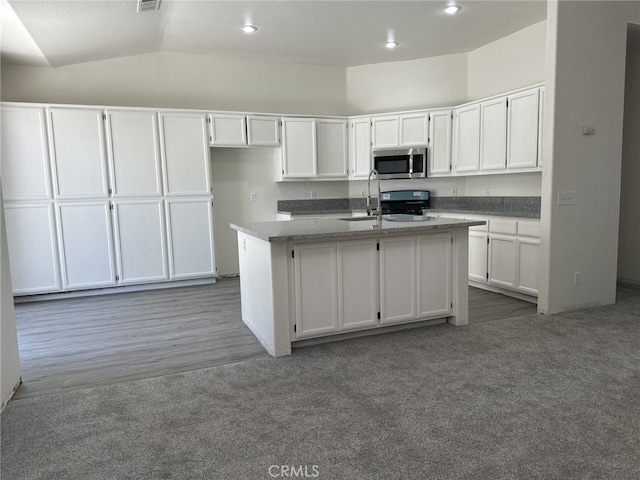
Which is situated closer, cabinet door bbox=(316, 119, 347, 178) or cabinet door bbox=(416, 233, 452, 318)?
cabinet door bbox=(416, 233, 452, 318)

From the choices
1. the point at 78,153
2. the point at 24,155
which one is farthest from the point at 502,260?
the point at 24,155

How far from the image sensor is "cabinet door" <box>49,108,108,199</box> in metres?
4.82

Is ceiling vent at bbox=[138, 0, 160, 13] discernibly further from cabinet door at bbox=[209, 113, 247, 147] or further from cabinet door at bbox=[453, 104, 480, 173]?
cabinet door at bbox=[453, 104, 480, 173]

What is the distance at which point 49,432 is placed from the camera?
7.18 feet

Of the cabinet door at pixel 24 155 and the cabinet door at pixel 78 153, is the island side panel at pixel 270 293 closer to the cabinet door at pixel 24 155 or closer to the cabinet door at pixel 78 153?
the cabinet door at pixel 78 153

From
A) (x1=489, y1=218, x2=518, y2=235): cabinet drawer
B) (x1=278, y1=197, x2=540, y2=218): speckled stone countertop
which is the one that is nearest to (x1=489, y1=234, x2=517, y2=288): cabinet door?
(x1=489, y1=218, x2=518, y2=235): cabinet drawer

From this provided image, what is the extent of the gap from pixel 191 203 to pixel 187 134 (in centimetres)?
84

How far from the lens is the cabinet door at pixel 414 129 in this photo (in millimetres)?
5652

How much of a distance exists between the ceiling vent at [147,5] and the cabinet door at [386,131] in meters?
3.02

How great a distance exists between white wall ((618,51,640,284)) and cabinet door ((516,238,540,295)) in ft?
5.49

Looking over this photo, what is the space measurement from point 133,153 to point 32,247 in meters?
1.52

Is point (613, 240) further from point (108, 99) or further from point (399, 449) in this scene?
point (108, 99)

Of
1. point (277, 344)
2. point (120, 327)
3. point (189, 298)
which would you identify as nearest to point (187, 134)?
point (189, 298)

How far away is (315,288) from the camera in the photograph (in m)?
3.18
